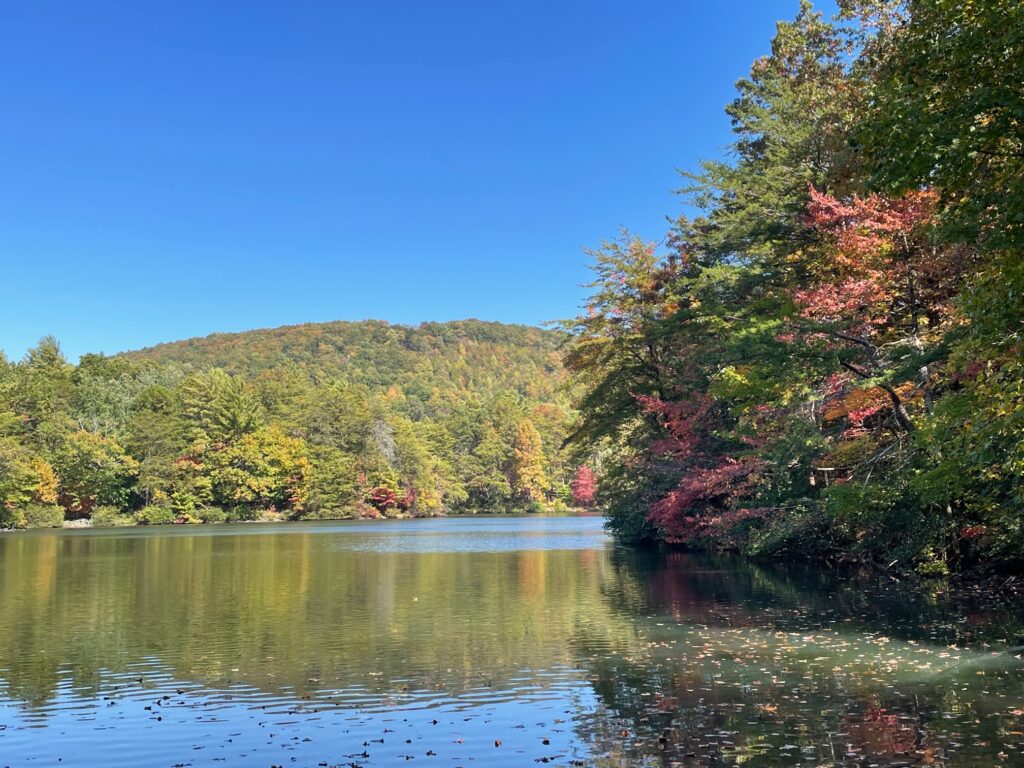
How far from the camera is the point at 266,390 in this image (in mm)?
92688

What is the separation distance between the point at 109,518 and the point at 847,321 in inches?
2600

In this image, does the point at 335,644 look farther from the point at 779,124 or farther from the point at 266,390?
the point at 266,390

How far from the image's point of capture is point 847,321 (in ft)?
61.5

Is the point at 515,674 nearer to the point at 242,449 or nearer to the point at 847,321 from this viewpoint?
the point at 847,321

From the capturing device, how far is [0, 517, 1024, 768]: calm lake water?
796 centimetres

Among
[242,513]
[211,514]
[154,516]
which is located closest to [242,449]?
[242,513]

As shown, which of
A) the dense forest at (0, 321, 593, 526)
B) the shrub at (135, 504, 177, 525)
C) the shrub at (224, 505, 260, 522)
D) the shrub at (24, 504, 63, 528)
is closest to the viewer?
the shrub at (24, 504, 63, 528)

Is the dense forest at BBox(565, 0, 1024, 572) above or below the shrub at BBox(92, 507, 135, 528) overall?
above

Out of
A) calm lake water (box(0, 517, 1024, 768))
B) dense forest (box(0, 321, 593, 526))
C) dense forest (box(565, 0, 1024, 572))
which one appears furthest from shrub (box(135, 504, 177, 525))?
calm lake water (box(0, 517, 1024, 768))

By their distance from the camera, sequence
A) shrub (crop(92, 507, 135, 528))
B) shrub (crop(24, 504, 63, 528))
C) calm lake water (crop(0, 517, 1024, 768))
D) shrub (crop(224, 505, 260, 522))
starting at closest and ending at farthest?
1. calm lake water (crop(0, 517, 1024, 768))
2. shrub (crop(24, 504, 63, 528))
3. shrub (crop(92, 507, 135, 528))
4. shrub (crop(224, 505, 260, 522))

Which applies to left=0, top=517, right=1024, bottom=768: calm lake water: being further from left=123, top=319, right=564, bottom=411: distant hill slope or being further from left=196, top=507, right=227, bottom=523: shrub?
left=123, top=319, right=564, bottom=411: distant hill slope

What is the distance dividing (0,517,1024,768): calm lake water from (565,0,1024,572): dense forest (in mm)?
2347

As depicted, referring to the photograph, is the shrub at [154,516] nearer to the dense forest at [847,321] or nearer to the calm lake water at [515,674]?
the dense forest at [847,321]

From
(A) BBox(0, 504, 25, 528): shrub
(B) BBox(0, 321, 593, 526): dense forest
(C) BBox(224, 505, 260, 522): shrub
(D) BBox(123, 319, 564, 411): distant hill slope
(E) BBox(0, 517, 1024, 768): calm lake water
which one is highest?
(D) BBox(123, 319, 564, 411): distant hill slope
